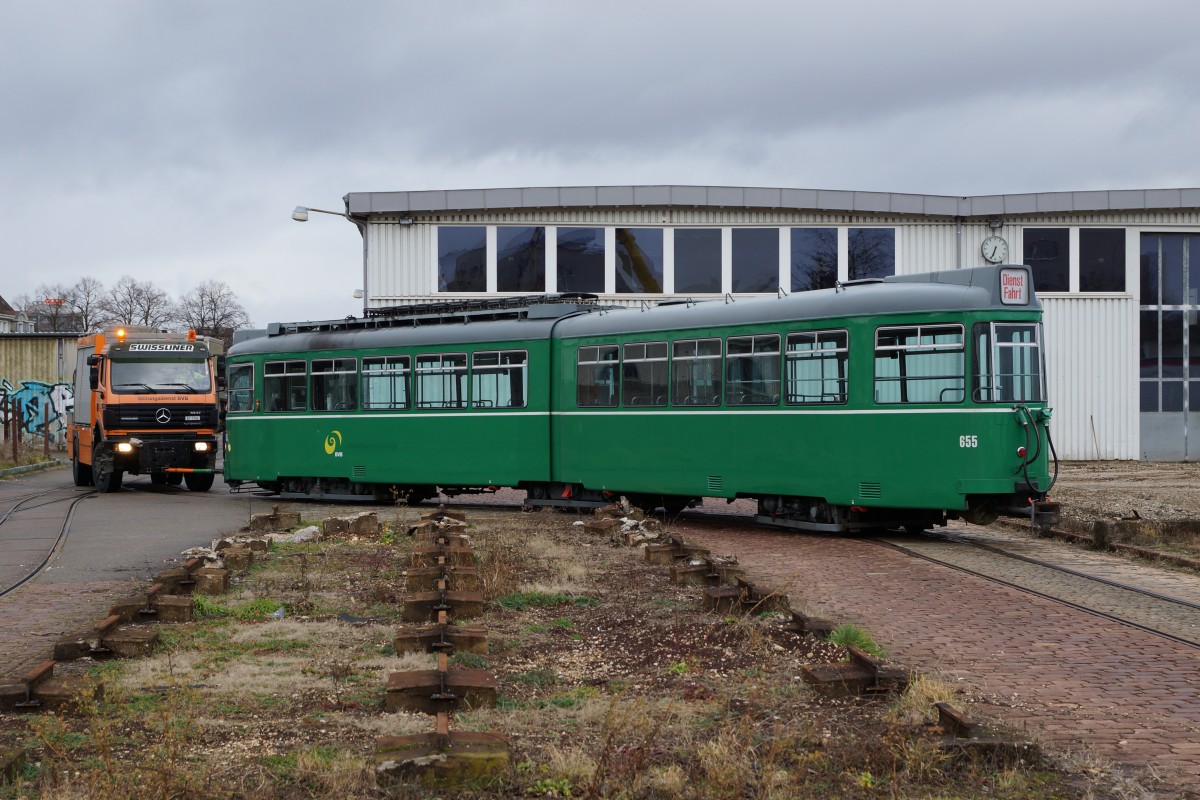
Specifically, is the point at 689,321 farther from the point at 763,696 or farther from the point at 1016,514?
the point at 763,696

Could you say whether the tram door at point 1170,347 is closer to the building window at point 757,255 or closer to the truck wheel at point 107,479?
the building window at point 757,255

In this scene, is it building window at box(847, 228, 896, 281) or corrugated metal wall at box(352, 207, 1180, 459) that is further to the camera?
building window at box(847, 228, 896, 281)

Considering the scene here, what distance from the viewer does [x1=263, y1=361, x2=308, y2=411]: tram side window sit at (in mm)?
23938

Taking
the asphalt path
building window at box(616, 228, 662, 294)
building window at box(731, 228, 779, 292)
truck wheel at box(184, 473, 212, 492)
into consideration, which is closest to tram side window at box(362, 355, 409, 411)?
the asphalt path

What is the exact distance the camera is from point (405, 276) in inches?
1310

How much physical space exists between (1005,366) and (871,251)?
1936 centimetres

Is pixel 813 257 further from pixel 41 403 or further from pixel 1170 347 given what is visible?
pixel 41 403

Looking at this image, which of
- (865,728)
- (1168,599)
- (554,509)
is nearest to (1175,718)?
(865,728)

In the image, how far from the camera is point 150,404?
26.3 metres

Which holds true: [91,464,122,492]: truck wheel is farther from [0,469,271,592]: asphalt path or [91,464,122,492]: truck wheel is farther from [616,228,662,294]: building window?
[616,228,662,294]: building window

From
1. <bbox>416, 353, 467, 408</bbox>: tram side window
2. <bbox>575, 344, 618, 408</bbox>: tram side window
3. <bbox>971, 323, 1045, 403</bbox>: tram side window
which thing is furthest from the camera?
<bbox>416, 353, 467, 408</bbox>: tram side window

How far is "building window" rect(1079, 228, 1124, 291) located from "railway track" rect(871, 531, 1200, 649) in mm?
20046

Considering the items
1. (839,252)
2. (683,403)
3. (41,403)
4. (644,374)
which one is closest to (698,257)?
(839,252)

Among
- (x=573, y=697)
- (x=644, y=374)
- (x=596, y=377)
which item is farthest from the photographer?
(x=596, y=377)
